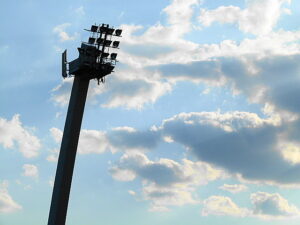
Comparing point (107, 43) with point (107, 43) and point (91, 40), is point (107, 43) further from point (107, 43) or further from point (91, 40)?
point (91, 40)

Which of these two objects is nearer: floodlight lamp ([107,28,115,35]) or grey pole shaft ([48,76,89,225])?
grey pole shaft ([48,76,89,225])

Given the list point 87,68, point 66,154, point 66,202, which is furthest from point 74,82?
point 66,202

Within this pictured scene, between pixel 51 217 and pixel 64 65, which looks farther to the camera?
pixel 64 65

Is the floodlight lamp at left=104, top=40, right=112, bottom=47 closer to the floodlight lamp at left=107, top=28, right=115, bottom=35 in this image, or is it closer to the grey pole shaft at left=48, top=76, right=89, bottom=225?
the floodlight lamp at left=107, top=28, right=115, bottom=35

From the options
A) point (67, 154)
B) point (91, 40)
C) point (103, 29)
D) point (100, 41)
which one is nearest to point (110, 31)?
point (103, 29)

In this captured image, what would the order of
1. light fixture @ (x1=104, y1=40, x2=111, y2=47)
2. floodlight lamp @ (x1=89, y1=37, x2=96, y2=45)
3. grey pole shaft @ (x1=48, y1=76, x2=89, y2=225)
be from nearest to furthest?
1. grey pole shaft @ (x1=48, y1=76, x2=89, y2=225)
2. floodlight lamp @ (x1=89, y1=37, x2=96, y2=45)
3. light fixture @ (x1=104, y1=40, x2=111, y2=47)

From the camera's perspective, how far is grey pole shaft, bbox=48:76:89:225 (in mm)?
75812

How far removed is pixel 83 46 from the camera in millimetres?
80625

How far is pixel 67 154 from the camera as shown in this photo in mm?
77250

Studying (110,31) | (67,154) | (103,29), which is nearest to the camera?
(67,154)

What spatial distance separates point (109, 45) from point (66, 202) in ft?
73.3

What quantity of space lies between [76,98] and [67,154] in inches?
305

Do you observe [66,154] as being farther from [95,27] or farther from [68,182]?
[95,27]

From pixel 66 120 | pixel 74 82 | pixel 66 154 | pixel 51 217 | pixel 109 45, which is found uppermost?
pixel 109 45
